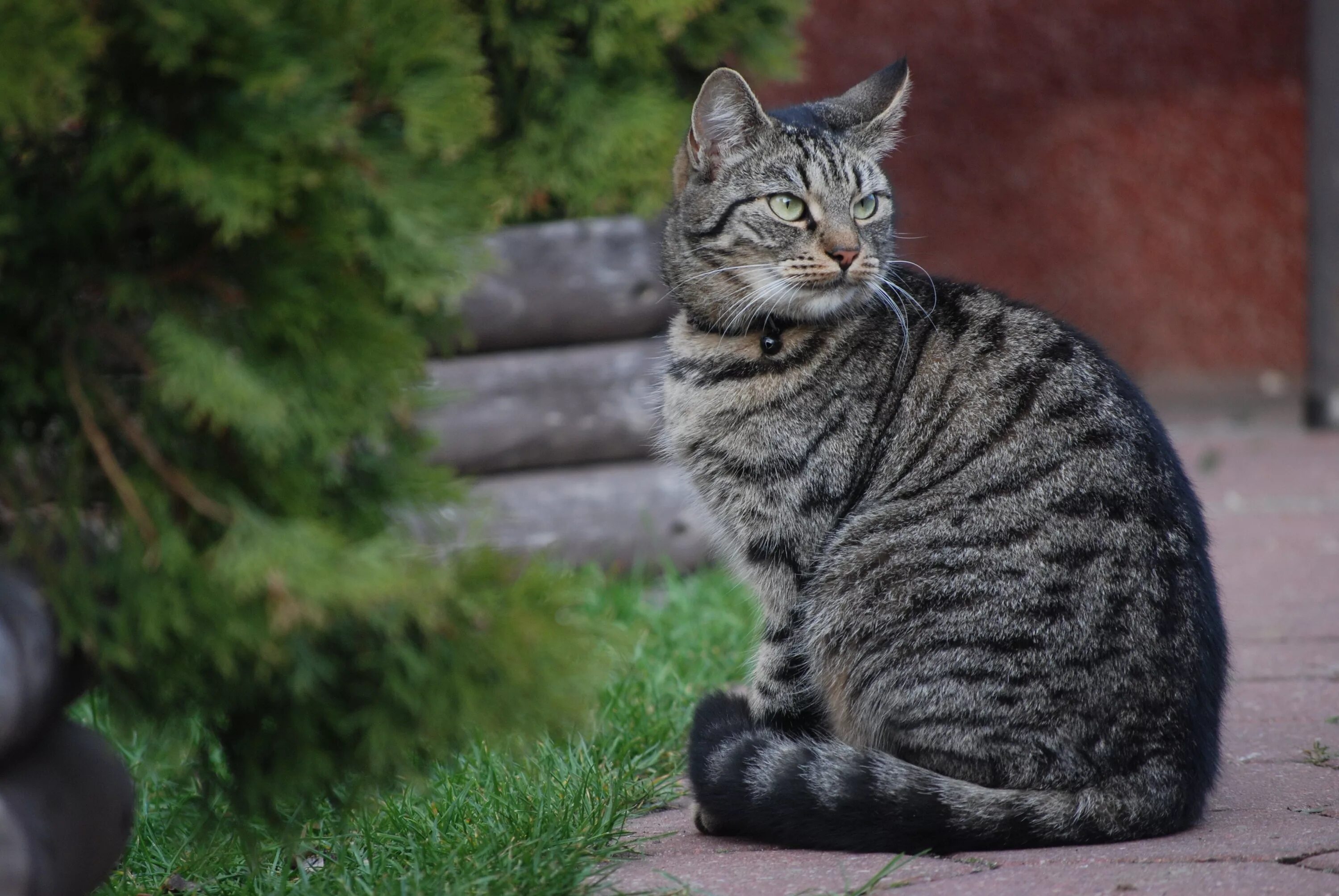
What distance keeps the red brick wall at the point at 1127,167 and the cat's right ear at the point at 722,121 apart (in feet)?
17.7

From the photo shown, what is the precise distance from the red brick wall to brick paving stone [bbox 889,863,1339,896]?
639 cm

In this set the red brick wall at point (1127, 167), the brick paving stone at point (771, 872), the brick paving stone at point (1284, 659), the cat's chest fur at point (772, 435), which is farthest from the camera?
the red brick wall at point (1127, 167)

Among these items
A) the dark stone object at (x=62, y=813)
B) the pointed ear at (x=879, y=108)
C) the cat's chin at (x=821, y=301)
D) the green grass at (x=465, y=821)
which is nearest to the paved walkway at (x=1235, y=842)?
the green grass at (x=465, y=821)

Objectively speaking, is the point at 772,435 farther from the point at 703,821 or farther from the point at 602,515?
the point at 602,515

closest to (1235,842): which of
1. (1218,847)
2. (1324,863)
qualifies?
(1218,847)

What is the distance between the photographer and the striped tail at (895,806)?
7.62 ft

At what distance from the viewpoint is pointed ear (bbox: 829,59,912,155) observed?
10.4 feet

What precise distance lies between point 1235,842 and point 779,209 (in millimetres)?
1593

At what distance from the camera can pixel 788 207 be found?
299 cm

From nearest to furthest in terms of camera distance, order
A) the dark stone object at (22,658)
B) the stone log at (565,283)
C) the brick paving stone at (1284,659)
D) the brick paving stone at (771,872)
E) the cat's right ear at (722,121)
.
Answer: the dark stone object at (22,658) → the brick paving stone at (771,872) → the cat's right ear at (722,121) → the brick paving stone at (1284,659) → the stone log at (565,283)

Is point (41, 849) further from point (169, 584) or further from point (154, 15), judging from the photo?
point (154, 15)

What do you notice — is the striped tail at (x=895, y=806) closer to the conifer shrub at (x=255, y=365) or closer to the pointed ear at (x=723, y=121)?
the conifer shrub at (x=255, y=365)

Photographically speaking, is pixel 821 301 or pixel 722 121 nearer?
pixel 821 301

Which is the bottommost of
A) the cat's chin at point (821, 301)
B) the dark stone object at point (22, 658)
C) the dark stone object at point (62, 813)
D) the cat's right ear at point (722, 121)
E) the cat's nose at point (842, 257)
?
the dark stone object at point (62, 813)
